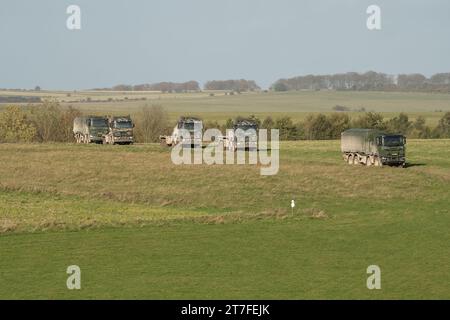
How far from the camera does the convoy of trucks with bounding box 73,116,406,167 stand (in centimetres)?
5616

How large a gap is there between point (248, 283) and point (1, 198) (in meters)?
27.3

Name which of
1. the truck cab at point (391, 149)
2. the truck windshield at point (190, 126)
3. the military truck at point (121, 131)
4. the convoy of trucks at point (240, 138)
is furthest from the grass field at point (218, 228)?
the military truck at point (121, 131)

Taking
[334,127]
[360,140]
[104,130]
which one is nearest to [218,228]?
[360,140]

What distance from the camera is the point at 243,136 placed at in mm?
66375

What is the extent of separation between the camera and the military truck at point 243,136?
218ft

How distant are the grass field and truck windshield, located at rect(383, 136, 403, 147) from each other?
219cm

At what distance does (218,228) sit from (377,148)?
2669cm

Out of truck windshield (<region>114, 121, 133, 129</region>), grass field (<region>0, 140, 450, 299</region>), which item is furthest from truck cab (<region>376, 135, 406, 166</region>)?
truck windshield (<region>114, 121, 133, 129</region>)

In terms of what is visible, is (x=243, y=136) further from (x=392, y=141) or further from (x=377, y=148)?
(x=392, y=141)

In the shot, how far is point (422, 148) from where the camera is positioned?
77.5 metres

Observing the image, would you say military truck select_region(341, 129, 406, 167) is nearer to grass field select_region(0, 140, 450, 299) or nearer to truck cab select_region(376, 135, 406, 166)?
truck cab select_region(376, 135, 406, 166)

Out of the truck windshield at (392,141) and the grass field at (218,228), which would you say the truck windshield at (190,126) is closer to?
the grass field at (218,228)
